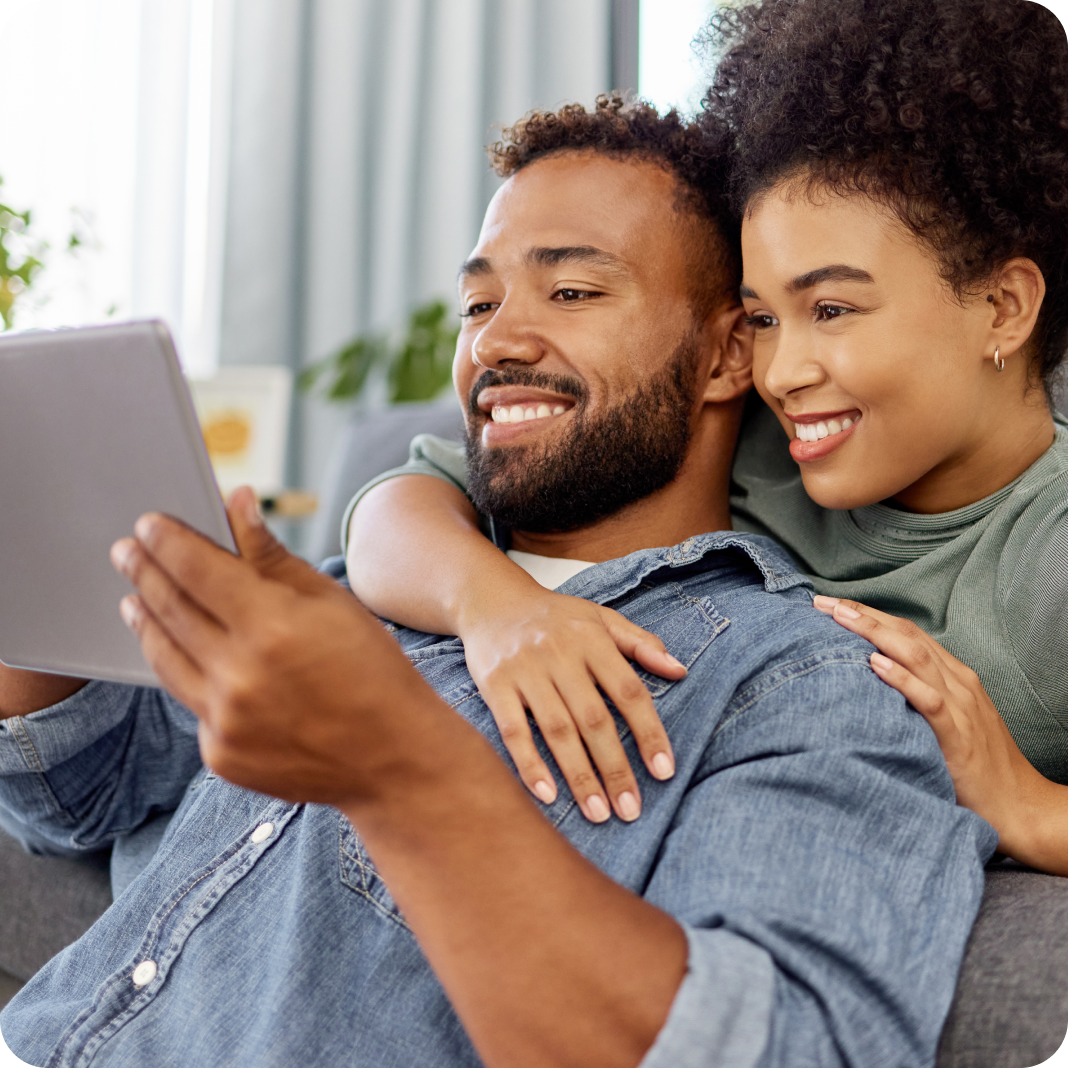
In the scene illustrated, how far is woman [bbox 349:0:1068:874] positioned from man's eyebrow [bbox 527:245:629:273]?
0.53 ft

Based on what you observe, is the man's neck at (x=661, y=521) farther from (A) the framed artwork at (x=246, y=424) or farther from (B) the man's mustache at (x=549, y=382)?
(A) the framed artwork at (x=246, y=424)

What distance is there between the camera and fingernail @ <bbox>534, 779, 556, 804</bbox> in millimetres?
804

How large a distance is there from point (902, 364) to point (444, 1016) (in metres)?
0.74

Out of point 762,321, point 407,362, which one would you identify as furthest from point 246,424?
point 762,321

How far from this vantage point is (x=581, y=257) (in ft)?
4.00

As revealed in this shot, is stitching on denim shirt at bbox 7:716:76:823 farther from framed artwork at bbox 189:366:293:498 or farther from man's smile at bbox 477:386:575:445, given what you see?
framed artwork at bbox 189:366:293:498

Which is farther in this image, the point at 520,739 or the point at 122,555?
the point at 520,739

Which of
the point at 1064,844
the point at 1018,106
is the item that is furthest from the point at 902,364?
the point at 1064,844

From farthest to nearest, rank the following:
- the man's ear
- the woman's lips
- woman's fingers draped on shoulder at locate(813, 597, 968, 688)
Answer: the man's ear, the woman's lips, woman's fingers draped on shoulder at locate(813, 597, 968, 688)

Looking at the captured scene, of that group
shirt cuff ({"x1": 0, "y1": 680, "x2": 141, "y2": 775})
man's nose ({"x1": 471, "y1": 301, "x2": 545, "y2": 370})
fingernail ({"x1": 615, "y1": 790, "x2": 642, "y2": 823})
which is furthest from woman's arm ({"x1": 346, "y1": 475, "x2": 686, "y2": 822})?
shirt cuff ({"x1": 0, "y1": 680, "x2": 141, "y2": 775})

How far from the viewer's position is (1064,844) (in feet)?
2.95

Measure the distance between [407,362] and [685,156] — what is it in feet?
6.70

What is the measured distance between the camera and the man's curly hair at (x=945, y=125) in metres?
1.04

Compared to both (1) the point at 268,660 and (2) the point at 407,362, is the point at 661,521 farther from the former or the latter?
(2) the point at 407,362
